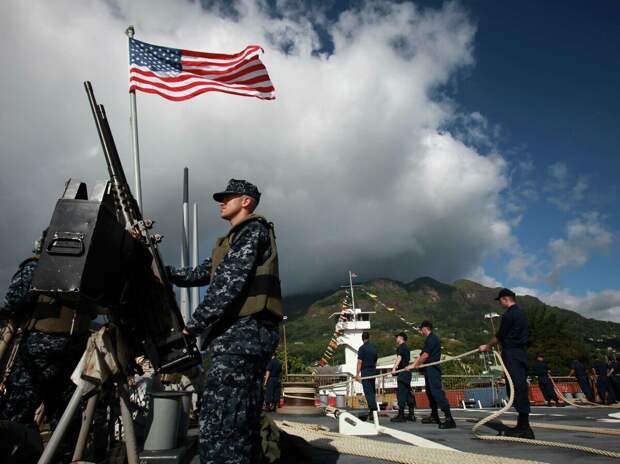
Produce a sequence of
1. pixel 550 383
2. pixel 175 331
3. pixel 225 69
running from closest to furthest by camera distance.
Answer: pixel 175 331 < pixel 225 69 < pixel 550 383

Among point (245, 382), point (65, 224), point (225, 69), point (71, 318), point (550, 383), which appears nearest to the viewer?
point (65, 224)

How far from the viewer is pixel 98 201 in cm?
190

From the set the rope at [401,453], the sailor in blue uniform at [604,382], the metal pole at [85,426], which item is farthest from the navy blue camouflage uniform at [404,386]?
the sailor in blue uniform at [604,382]

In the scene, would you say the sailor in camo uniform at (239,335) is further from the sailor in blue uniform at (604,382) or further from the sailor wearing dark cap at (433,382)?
the sailor in blue uniform at (604,382)

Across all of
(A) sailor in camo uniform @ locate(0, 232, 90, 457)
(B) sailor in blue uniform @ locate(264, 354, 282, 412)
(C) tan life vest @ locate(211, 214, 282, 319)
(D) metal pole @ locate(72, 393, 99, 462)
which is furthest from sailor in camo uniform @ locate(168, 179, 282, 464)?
(B) sailor in blue uniform @ locate(264, 354, 282, 412)

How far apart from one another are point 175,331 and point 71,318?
1443mm

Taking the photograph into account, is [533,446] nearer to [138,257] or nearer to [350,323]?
[138,257]

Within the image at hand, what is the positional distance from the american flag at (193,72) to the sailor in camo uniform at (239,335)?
253 inches

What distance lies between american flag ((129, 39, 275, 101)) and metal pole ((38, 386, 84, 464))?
6.91 meters

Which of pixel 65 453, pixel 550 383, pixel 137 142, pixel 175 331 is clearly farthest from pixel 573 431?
pixel 137 142

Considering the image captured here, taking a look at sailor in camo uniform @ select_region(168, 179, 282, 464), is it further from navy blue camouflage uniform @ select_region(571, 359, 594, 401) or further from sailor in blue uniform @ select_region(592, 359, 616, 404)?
navy blue camouflage uniform @ select_region(571, 359, 594, 401)

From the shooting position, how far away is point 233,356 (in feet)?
6.79

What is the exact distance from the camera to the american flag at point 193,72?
25.6ft

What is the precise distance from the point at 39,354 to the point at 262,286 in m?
2.04
